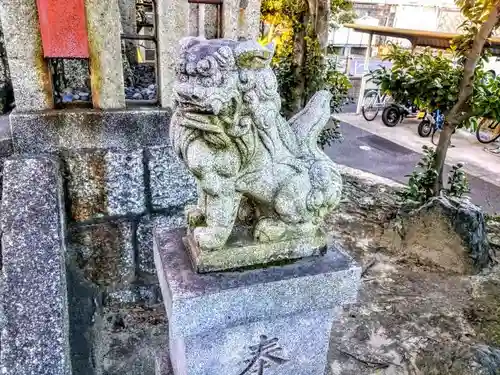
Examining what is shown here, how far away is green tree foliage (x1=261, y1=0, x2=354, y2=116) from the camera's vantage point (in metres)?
5.40

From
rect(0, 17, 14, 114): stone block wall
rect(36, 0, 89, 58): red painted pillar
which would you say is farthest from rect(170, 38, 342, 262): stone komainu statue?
rect(0, 17, 14, 114): stone block wall

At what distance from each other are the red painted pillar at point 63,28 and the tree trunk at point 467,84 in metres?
4.05

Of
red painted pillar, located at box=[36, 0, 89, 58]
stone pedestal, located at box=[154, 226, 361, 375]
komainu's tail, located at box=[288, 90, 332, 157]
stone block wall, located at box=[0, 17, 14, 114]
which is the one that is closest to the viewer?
stone pedestal, located at box=[154, 226, 361, 375]

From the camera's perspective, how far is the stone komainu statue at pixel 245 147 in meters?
1.60

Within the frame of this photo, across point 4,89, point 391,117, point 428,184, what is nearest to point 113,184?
point 4,89

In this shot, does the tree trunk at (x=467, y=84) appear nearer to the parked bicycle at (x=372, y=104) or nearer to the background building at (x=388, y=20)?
→ the parked bicycle at (x=372, y=104)

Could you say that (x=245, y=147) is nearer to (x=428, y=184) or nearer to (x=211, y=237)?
(x=211, y=237)

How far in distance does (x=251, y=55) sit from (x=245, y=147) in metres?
0.38

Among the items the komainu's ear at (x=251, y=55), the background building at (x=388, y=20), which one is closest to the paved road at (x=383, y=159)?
the background building at (x=388, y=20)

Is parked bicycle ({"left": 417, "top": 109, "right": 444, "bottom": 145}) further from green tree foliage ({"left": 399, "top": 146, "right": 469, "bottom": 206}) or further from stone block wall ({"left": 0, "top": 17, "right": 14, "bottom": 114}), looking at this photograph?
stone block wall ({"left": 0, "top": 17, "right": 14, "bottom": 114})

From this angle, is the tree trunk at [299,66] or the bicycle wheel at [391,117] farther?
the bicycle wheel at [391,117]

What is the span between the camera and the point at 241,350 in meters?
2.09

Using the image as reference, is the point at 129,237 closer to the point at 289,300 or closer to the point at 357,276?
the point at 289,300

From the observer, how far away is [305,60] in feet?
18.6
